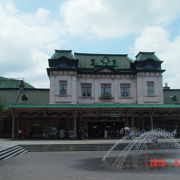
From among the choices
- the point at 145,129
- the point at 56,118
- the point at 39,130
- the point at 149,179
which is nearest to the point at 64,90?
the point at 56,118

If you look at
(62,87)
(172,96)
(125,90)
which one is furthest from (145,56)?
(62,87)

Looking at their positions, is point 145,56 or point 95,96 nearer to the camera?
point 95,96

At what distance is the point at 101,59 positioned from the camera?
38938 mm

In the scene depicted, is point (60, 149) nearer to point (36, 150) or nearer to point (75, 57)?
point (36, 150)

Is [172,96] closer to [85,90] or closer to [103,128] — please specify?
[103,128]

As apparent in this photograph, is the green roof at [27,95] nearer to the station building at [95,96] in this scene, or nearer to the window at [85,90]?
the station building at [95,96]

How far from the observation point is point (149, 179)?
30.9 ft

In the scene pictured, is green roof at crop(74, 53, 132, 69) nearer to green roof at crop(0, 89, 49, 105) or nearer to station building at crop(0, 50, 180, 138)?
station building at crop(0, 50, 180, 138)

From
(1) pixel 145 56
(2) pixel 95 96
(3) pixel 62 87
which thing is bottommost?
(2) pixel 95 96

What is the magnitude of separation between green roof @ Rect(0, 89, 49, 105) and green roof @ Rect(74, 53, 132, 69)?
259 inches

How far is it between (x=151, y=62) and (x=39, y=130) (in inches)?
699

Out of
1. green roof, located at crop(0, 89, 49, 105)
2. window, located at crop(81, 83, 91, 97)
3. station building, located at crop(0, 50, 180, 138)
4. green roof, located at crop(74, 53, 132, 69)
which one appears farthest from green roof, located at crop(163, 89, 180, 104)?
green roof, located at crop(0, 89, 49, 105)

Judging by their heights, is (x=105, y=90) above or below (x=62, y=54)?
below

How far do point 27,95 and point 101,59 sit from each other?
1163 centimetres
